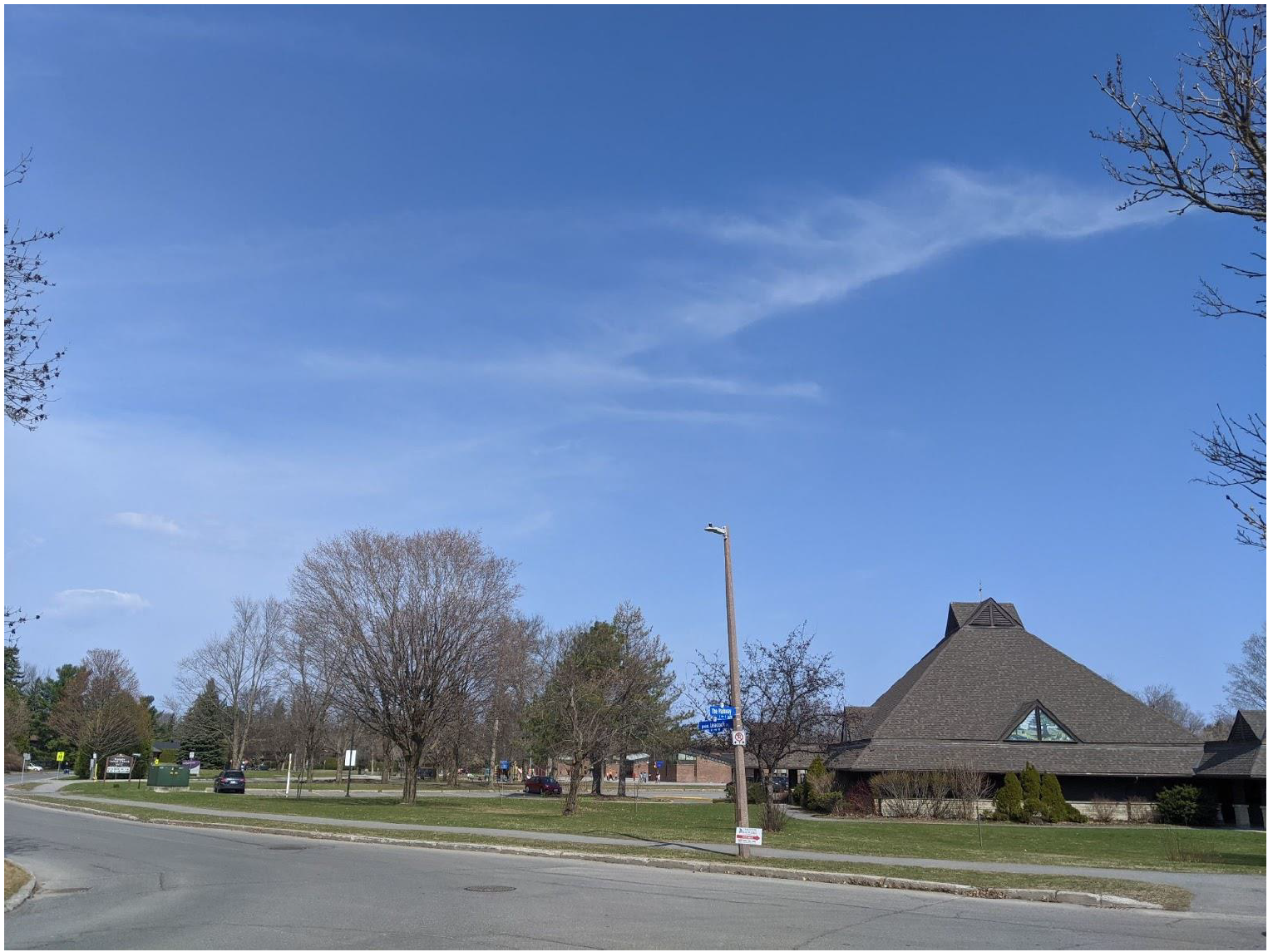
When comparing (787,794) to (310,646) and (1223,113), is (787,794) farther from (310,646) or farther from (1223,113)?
(1223,113)

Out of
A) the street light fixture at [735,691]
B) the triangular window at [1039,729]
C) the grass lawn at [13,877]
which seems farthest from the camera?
the triangular window at [1039,729]

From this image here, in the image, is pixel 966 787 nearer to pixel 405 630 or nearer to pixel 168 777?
pixel 405 630

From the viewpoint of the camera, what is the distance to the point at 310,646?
163ft

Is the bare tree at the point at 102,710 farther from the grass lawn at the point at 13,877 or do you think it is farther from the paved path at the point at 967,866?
the grass lawn at the point at 13,877

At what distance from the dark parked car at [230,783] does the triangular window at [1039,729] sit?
1580 inches

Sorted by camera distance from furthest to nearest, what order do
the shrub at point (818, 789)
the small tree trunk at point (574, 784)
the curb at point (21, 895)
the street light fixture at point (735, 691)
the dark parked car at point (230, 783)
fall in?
1. the dark parked car at point (230, 783)
2. the shrub at point (818, 789)
3. the small tree trunk at point (574, 784)
4. the street light fixture at point (735, 691)
5. the curb at point (21, 895)

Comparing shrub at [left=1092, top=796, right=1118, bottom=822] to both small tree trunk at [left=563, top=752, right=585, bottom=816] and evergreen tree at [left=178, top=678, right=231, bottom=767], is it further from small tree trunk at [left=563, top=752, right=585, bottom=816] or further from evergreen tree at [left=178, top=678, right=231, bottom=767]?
evergreen tree at [left=178, top=678, right=231, bottom=767]

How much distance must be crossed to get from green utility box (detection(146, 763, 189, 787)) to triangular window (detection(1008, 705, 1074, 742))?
1872 inches

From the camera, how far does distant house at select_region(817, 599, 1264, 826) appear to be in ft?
151

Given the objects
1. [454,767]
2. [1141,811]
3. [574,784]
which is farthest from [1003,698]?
[454,767]

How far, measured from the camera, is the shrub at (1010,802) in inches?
1705

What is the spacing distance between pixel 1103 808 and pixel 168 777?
51410mm

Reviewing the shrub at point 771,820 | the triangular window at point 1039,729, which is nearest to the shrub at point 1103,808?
the triangular window at point 1039,729

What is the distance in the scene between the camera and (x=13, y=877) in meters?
16.5
